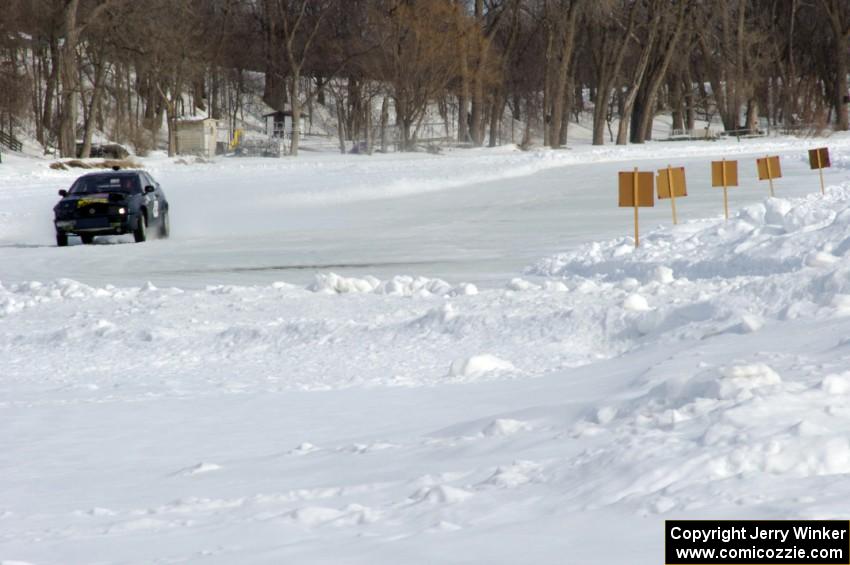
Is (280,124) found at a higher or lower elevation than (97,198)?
higher

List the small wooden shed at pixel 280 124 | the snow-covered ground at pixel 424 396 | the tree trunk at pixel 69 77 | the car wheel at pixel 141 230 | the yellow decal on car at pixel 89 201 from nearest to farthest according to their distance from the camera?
the snow-covered ground at pixel 424 396, the yellow decal on car at pixel 89 201, the car wheel at pixel 141 230, the tree trunk at pixel 69 77, the small wooden shed at pixel 280 124

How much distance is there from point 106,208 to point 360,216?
8.47 meters

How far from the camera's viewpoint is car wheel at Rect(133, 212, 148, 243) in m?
25.5

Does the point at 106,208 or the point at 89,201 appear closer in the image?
the point at 89,201

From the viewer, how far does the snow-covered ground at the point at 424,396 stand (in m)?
5.97

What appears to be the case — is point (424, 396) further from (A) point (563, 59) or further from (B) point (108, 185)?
(A) point (563, 59)

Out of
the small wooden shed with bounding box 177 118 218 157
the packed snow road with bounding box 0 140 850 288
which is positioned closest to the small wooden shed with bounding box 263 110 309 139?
the small wooden shed with bounding box 177 118 218 157

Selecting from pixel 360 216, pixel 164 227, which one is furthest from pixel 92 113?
pixel 164 227

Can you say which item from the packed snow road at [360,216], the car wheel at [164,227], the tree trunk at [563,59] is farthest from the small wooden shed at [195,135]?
the car wheel at [164,227]

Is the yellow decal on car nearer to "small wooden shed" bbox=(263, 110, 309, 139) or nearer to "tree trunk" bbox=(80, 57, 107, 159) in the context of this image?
"tree trunk" bbox=(80, 57, 107, 159)

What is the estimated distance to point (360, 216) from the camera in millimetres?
32438

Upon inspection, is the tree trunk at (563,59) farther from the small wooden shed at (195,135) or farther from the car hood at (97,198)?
the car hood at (97,198)

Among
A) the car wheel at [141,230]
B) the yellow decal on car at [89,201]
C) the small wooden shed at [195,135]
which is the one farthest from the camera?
the small wooden shed at [195,135]

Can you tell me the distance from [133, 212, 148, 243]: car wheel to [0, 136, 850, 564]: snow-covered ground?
52.6 inches
